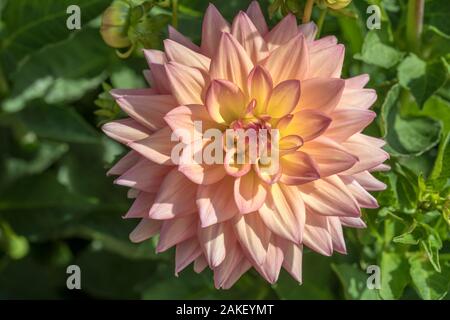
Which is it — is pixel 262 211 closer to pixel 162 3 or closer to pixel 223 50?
pixel 223 50

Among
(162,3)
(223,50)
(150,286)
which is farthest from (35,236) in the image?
(223,50)

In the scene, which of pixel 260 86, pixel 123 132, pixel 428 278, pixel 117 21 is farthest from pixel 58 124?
pixel 428 278

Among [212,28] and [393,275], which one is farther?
[393,275]

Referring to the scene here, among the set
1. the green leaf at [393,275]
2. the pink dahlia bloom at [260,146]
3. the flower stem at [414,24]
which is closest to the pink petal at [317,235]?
the pink dahlia bloom at [260,146]

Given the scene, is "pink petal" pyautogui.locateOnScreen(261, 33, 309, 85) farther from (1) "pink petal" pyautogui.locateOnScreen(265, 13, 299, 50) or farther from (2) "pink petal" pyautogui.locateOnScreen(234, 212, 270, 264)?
(2) "pink petal" pyautogui.locateOnScreen(234, 212, 270, 264)

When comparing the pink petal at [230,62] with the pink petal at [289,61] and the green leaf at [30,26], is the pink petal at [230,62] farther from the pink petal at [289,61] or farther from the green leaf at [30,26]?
the green leaf at [30,26]

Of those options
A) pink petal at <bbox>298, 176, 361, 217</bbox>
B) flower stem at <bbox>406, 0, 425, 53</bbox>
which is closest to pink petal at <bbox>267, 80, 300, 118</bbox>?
pink petal at <bbox>298, 176, 361, 217</bbox>

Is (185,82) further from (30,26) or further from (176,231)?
(30,26)
